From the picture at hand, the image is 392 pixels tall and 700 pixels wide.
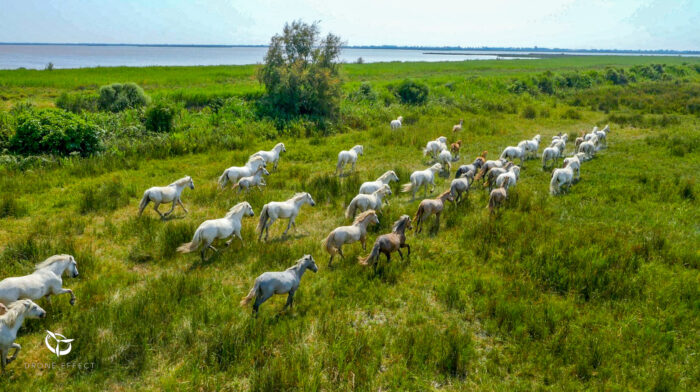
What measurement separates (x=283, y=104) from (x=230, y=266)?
65.1 feet

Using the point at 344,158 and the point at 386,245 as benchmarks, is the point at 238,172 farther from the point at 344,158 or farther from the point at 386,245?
the point at 386,245

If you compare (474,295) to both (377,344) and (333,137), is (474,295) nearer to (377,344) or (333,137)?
(377,344)

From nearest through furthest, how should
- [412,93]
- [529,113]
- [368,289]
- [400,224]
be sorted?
[368,289] < [400,224] < [529,113] < [412,93]

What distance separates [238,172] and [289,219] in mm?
3225

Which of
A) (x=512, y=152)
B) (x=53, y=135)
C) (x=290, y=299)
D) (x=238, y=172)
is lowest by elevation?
(x=290, y=299)

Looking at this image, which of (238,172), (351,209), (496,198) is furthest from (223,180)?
(496,198)

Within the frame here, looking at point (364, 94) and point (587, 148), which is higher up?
point (364, 94)

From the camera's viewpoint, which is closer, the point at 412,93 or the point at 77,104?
the point at 77,104

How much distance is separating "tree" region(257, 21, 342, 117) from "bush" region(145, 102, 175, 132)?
704 centimetres

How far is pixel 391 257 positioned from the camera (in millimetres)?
9008

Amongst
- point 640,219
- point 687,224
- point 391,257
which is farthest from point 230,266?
point 687,224

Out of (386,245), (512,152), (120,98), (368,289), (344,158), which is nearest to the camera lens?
(368,289)

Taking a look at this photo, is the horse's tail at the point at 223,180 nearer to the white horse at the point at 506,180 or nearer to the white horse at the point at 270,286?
the white horse at the point at 270,286

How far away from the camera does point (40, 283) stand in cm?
625
